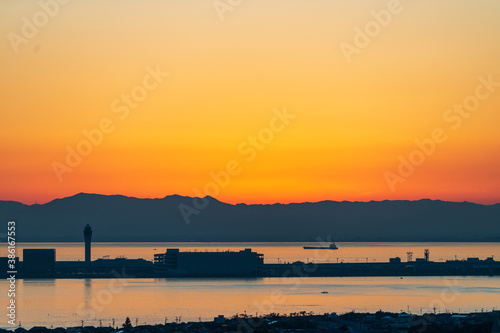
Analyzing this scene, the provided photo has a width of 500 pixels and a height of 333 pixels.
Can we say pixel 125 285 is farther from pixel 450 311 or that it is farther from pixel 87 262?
pixel 450 311

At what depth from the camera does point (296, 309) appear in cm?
4075

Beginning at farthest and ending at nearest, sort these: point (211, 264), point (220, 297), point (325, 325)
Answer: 1. point (211, 264)
2. point (220, 297)
3. point (325, 325)

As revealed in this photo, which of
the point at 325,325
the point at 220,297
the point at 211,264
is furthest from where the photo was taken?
the point at 211,264

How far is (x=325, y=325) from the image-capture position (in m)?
31.3

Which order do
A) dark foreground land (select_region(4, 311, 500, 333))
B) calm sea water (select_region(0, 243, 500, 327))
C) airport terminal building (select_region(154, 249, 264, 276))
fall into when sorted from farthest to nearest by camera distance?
airport terminal building (select_region(154, 249, 264, 276)), calm sea water (select_region(0, 243, 500, 327)), dark foreground land (select_region(4, 311, 500, 333))

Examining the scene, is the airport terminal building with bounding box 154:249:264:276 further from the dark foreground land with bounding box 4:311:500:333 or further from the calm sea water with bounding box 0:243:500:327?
the dark foreground land with bounding box 4:311:500:333

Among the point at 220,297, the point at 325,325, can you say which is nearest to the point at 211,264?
the point at 220,297

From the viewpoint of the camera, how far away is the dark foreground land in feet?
97.9

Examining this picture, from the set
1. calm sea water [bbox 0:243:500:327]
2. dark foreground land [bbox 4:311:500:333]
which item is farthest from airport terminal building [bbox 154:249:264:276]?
dark foreground land [bbox 4:311:500:333]

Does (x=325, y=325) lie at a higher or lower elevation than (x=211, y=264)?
lower

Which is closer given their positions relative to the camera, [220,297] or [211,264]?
[220,297]

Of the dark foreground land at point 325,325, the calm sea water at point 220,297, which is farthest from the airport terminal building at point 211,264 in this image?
the dark foreground land at point 325,325

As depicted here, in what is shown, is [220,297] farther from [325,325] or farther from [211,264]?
[211,264]

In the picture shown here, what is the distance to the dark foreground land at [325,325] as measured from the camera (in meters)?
29.8
